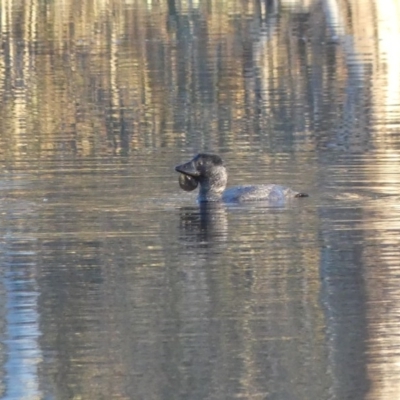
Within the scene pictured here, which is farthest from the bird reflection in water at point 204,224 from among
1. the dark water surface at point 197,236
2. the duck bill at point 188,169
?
the duck bill at point 188,169

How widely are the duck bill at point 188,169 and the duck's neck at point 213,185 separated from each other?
13 centimetres

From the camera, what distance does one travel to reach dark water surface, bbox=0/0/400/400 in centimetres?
831

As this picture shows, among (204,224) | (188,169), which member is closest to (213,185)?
(188,169)

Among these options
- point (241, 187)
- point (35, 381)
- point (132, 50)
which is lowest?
point (35, 381)

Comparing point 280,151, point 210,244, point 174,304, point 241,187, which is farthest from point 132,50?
point 174,304

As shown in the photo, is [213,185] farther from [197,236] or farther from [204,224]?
[197,236]

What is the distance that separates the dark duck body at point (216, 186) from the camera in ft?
43.5

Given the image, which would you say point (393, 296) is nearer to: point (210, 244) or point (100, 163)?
point (210, 244)

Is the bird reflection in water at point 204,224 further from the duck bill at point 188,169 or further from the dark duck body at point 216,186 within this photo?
the duck bill at point 188,169

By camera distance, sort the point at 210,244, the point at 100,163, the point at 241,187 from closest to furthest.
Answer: the point at 210,244 < the point at 241,187 < the point at 100,163

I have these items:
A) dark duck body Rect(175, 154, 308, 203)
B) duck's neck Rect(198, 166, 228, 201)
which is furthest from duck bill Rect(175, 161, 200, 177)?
duck's neck Rect(198, 166, 228, 201)

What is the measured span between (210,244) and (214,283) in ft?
4.74

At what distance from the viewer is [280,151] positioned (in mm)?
16141

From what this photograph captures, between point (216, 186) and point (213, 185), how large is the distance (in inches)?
1.2
